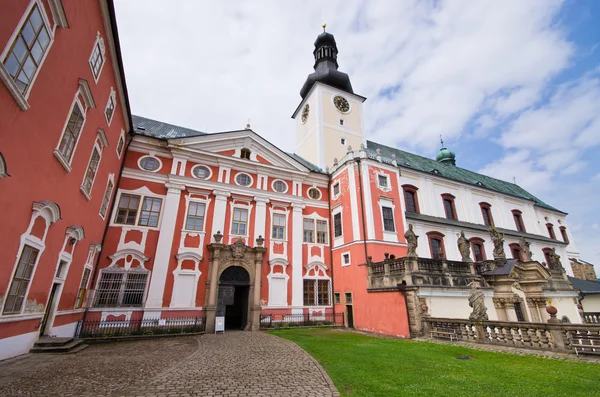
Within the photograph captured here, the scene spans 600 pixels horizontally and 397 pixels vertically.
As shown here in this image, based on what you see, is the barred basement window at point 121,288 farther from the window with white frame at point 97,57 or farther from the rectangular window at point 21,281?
the window with white frame at point 97,57

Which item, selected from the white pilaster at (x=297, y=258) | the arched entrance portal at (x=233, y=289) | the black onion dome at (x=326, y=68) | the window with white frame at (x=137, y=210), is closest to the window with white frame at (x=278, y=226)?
the white pilaster at (x=297, y=258)

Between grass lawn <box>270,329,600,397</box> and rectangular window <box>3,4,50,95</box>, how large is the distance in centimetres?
958

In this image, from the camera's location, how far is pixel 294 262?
19891 mm

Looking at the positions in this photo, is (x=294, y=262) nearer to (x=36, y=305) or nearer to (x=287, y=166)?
(x=287, y=166)

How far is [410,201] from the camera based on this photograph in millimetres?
25312

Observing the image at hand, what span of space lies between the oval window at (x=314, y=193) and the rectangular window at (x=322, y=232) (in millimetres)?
1984

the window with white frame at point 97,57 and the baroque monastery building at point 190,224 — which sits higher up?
the window with white frame at point 97,57

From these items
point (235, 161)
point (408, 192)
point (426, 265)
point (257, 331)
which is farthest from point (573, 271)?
point (235, 161)

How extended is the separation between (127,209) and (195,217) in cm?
381

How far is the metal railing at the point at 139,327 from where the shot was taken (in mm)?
13408

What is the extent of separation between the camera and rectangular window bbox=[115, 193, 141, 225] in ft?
53.6

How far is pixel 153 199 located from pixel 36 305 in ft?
30.5

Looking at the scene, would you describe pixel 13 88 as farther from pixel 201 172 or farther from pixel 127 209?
pixel 201 172

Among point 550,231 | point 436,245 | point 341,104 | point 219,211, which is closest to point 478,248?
point 436,245
